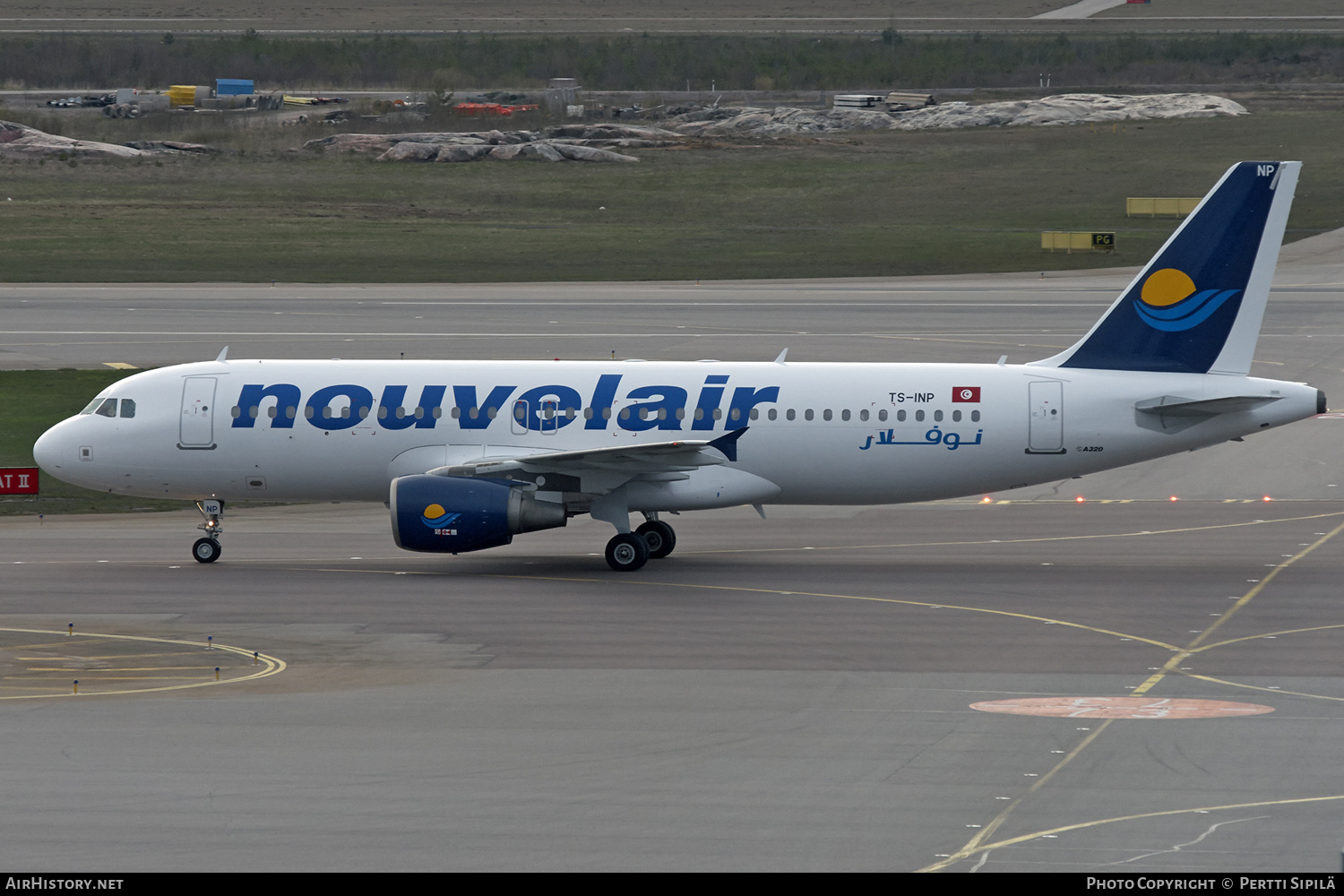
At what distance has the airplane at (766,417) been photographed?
3712 cm

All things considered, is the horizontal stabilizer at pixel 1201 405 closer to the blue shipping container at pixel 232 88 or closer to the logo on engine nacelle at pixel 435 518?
the logo on engine nacelle at pixel 435 518

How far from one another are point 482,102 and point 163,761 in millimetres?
153091

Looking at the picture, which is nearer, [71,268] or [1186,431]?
[1186,431]

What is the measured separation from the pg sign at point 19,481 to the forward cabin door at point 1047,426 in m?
26.3

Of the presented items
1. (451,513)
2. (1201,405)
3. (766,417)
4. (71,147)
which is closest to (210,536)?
(451,513)

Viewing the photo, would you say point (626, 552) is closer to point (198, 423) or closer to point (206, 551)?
point (206, 551)

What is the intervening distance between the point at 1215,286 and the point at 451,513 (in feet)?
57.2

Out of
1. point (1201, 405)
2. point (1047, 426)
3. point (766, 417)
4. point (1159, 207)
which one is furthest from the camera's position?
point (1159, 207)

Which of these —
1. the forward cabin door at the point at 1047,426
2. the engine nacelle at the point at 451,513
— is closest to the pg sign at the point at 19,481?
the engine nacelle at the point at 451,513

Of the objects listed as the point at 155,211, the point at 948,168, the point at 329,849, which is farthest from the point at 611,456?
the point at 948,168

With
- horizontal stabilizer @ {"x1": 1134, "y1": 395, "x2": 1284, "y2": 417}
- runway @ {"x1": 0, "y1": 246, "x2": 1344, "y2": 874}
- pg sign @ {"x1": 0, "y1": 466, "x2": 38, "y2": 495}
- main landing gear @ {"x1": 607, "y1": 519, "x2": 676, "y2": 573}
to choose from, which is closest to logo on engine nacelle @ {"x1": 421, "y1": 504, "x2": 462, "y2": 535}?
runway @ {"x1": 0, "y1": 246, "x2": 1344, "y2": 874}

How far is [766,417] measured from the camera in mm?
37375

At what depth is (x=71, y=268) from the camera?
9038 centimetres

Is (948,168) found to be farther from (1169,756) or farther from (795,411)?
(1169,756)
